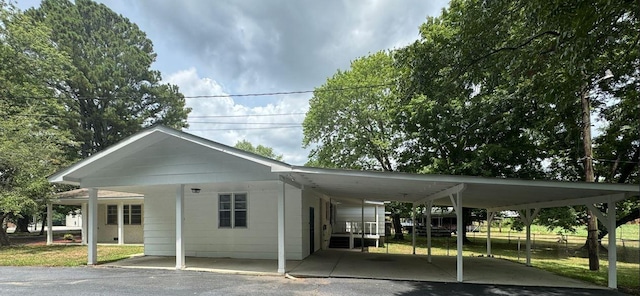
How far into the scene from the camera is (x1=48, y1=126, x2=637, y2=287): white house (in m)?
7.79

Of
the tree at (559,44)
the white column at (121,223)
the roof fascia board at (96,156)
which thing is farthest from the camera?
the white column at (121,223)

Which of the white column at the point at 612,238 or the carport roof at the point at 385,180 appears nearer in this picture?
the carport roof at the point at 385,180

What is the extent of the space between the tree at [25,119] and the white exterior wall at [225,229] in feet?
20.3

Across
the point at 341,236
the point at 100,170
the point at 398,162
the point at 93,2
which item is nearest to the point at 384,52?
the point at 398,162

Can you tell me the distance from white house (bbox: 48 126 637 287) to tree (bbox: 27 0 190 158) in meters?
19.2

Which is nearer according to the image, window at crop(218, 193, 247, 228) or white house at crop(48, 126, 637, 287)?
white house at crop(48, 126, 637, 287)

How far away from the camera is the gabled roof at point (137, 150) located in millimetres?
8531

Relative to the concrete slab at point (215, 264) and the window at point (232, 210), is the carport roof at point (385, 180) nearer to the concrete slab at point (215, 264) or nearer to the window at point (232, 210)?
the concrete slab at point (215, 264)

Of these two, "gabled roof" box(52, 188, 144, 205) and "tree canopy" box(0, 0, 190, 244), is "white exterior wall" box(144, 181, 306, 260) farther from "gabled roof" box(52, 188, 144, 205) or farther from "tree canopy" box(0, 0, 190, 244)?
"tree canopy" box(0, 0, 190, 244)

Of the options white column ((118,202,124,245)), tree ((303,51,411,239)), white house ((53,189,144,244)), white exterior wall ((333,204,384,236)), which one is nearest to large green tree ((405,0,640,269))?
tree ((303,51,411,239))

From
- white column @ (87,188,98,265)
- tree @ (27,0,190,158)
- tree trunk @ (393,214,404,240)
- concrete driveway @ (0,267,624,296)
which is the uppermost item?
tree @ (27,0,190,158)

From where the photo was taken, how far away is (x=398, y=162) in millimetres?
20594

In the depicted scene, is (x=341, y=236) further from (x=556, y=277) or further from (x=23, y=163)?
(x=23, y=163)

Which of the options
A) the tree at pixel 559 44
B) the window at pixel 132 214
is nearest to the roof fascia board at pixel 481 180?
the tree at pixel 559 44
